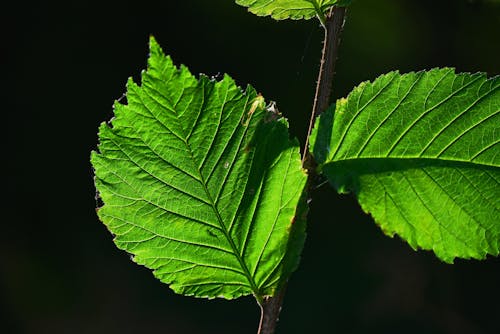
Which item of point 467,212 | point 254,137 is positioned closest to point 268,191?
point 254,137

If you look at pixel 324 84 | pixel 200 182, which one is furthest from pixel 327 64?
pixel 200 182

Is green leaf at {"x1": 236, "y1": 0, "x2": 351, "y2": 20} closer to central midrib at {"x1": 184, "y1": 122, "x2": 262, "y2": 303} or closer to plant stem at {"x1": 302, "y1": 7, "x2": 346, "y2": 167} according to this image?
plant stem at {"x1": 302, "y1": 7, "x2": 346, "y2": 167}

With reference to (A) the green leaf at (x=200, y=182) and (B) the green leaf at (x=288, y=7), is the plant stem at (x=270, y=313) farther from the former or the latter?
(B) the green leaf at (x=288, y=7)

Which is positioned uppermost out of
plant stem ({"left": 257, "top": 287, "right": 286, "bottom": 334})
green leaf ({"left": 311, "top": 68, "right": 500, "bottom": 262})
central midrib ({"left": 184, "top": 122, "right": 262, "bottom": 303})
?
green leaf ({"left": 311, "top": 68, "right": 500, "bottom": 262})

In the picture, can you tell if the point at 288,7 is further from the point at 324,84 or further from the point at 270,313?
the point at 270,313

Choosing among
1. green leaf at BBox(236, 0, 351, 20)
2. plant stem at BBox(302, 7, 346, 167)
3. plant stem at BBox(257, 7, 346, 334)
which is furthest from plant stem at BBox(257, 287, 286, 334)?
green leaf at BBox(236, 0, 351, 20)

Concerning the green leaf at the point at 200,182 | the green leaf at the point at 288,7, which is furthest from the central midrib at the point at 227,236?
the green leaf at the point at 288,7

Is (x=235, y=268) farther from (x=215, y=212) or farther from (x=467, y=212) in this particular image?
(x=467, y=212)
